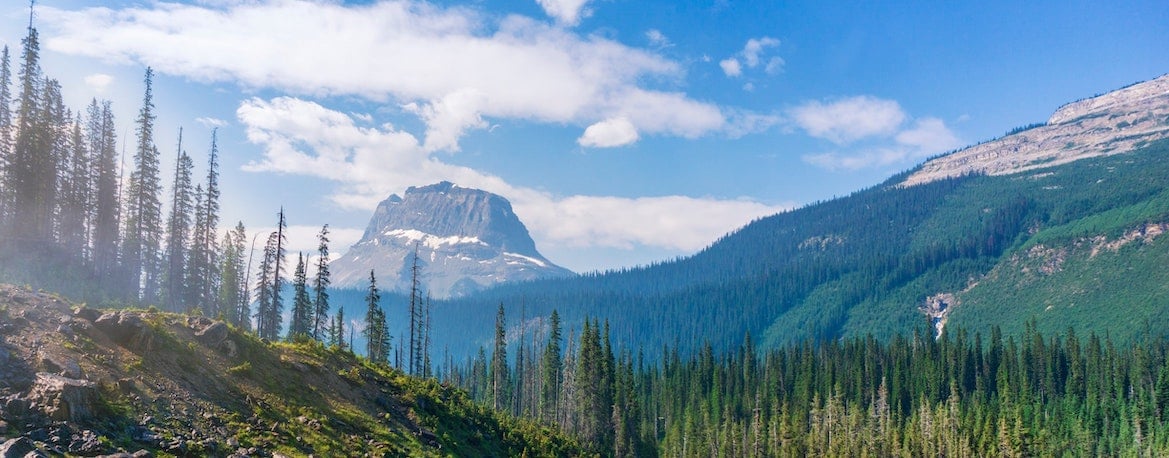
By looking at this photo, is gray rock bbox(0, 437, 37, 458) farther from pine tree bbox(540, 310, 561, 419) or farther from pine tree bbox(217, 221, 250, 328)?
pine tree bbox(540, 310, 561, 419)

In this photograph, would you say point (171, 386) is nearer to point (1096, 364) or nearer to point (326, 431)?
point (326, 431)

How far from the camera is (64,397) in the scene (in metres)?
24.0

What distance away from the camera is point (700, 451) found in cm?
10875

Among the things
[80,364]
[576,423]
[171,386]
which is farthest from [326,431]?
[576,423]

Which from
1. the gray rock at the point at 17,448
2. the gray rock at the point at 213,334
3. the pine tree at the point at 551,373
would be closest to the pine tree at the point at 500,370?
the pine tree at the point at 551,373

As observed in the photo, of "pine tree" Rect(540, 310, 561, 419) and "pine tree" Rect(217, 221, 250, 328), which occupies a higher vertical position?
"pine tree" Rect(217, 221, 250, 328)

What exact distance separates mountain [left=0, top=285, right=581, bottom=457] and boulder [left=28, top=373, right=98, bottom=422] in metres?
0.04

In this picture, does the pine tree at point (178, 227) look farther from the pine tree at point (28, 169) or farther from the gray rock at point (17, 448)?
the gray rock at point (17, 448)

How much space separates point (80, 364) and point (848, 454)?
9121 cm

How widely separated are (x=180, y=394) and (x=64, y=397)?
17.8 feet

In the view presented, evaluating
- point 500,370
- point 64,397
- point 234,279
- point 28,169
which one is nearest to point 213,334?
point 64,397

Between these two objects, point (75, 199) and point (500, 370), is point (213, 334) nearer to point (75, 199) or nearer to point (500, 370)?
point (75, 199)

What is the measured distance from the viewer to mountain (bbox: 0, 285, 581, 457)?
2397 centimetres

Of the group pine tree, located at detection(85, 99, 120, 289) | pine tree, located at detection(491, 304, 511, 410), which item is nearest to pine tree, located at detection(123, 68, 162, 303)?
pine tree, located at detection(85, 99, 120, 289)
